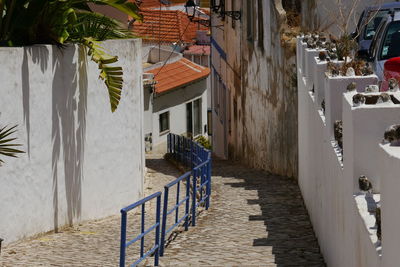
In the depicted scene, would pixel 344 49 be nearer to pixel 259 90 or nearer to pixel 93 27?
pixel 93 27

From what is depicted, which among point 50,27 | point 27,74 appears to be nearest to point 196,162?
point 50,27

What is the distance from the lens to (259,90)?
85.5 feet

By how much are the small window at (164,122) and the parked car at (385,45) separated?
65.8 feet

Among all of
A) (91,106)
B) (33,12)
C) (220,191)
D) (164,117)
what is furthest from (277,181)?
(164,117)

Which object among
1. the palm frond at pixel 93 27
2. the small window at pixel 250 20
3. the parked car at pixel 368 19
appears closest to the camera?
the palm frond at pixel 93 27

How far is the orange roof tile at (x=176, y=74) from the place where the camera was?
3881 cm

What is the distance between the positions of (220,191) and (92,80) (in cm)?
424

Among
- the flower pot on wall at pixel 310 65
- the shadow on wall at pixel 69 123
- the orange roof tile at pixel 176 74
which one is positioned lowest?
the orange roof tile at pixel 176 74

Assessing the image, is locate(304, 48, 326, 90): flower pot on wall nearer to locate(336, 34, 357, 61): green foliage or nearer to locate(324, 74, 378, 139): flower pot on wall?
locate(336, 34, 357, 61): green foliage

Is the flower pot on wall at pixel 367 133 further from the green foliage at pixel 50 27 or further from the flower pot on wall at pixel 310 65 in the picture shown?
the green foliage at pixel 50 27

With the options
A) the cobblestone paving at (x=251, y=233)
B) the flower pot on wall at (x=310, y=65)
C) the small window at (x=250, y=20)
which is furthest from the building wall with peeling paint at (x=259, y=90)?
the flower pot on wall at (x=310, y=65)

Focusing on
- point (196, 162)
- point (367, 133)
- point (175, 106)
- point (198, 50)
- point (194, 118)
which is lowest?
point (194, 118)

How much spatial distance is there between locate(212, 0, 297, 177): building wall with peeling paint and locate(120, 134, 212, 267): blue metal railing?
1690 millimetres

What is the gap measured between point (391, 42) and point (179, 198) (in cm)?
473
